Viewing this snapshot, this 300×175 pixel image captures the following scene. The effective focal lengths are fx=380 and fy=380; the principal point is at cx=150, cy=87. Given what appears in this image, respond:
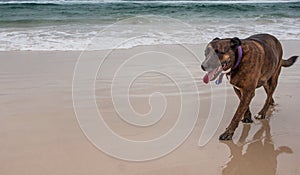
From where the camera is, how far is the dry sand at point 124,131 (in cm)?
320

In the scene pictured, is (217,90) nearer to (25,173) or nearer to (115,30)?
(25,173)

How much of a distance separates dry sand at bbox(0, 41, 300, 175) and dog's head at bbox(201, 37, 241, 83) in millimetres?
731

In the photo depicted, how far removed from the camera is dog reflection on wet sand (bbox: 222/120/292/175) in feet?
10.4

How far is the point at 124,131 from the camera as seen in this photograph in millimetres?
3891

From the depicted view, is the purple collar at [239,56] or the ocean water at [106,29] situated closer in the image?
the purple collar at [239,56]

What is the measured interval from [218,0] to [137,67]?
58.6 feet

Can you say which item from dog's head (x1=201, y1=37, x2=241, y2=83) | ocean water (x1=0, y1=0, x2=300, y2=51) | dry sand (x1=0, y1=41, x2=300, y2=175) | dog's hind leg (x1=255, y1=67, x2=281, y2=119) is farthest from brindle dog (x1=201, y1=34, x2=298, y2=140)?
ocean water (x1=0, y1=0, x2=300, y2=51)

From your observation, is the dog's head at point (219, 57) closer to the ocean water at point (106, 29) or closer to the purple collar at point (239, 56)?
the purple collar at point (239, 56)

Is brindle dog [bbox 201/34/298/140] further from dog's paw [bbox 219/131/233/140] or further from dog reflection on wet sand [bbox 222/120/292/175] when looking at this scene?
dog reflection on wet sand [bbox 222/120/292/175]

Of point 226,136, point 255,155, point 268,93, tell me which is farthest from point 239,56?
point 268,93

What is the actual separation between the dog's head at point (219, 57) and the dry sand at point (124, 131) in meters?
0.73

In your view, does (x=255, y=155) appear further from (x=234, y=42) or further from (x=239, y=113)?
(x=234, y=42)

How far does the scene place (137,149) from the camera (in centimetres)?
351

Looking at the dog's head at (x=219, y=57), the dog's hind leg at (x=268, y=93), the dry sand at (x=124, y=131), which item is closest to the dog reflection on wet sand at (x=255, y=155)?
the dry sand at (x=124, y=131)
